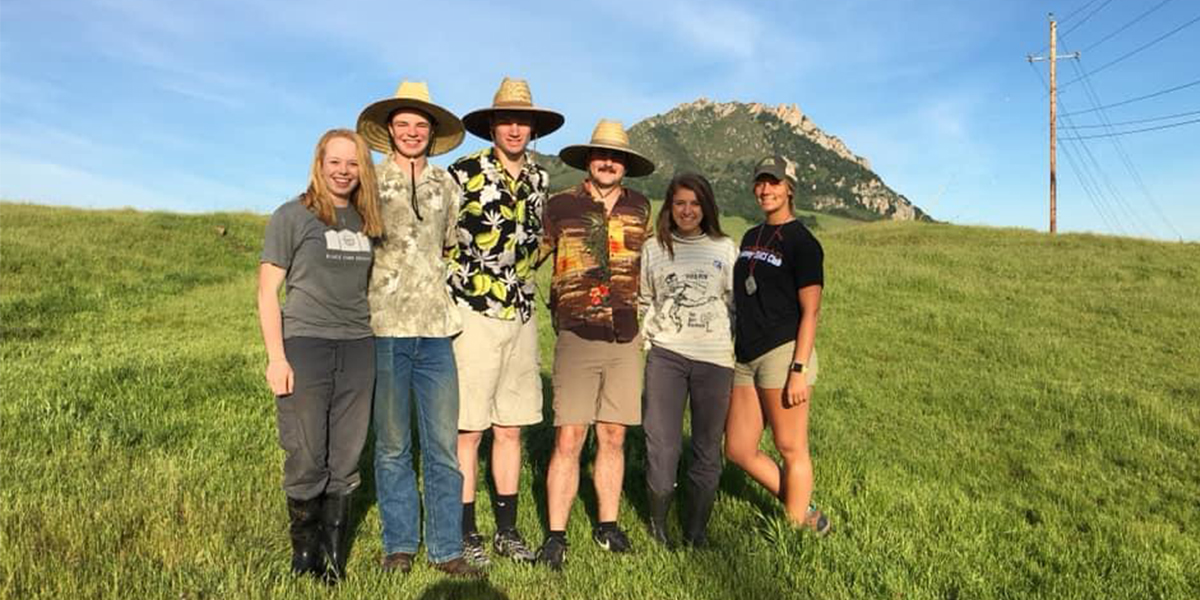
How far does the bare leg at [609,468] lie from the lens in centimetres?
459

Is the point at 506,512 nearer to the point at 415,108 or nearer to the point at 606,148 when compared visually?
the point at 606,148

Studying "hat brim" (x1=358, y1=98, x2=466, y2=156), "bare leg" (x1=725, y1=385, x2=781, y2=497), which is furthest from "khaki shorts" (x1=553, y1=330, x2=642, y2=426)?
"hat brim" (x1=358, y1=98, x2=466, y2=156)

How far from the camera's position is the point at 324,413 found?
3.69 meters

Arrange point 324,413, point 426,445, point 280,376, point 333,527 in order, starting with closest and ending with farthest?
1. point 280,376
2. point 324,413
3. point 333,527
4. point 426,445

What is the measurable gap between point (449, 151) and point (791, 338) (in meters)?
2.66

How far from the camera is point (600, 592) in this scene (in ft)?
12.2

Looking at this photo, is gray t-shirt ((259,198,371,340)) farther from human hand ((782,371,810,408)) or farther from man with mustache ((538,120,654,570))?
human hand ((782,371,810,408))

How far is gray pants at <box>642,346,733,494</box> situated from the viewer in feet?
14.7

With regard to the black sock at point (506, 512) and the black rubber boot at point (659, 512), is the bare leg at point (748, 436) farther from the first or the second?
the black sock at point (506, 512)

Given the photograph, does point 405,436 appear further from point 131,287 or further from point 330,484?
point 131,287

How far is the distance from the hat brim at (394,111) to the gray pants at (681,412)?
6.51 feet

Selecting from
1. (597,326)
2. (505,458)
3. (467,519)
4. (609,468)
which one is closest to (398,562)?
(467,519)

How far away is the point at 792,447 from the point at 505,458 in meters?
1.95

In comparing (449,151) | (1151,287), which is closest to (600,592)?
(449,151)
